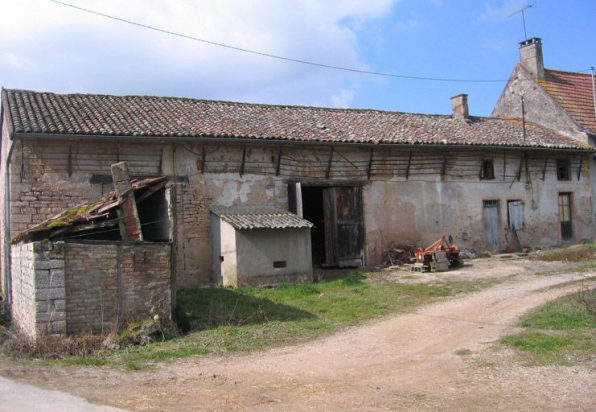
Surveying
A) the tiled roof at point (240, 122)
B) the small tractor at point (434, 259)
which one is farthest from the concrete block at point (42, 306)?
the small tractor at point (434, 259)

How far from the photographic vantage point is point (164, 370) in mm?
7652

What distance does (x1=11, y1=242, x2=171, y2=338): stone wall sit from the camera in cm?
888

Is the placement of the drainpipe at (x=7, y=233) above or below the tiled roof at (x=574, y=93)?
below

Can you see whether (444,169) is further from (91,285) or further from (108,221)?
(91,285)

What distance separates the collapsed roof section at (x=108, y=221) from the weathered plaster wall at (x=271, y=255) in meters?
2.62

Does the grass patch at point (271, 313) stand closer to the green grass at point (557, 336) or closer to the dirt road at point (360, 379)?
the dirt road at point (360, 379)

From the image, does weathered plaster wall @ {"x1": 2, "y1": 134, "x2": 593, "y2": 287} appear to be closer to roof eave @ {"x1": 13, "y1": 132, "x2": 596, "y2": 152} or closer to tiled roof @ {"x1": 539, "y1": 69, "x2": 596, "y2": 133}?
roof eave @ {"x1": 13, "y1": 132, "x2": 596, "y2": 152}

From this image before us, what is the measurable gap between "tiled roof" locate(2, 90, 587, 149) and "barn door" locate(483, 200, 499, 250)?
2.19 m

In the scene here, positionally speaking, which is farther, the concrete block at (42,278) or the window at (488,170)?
the window at (488,170)

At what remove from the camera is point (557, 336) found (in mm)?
8211

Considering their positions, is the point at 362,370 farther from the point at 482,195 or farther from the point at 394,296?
the point at 482,195

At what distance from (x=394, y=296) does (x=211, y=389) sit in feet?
22.4

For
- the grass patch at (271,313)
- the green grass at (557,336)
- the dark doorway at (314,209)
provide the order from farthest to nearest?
the dark doorway at (314,209) < the grass patch at (271,313) < the green grass at (557,336)

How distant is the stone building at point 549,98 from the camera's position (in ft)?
76.8
